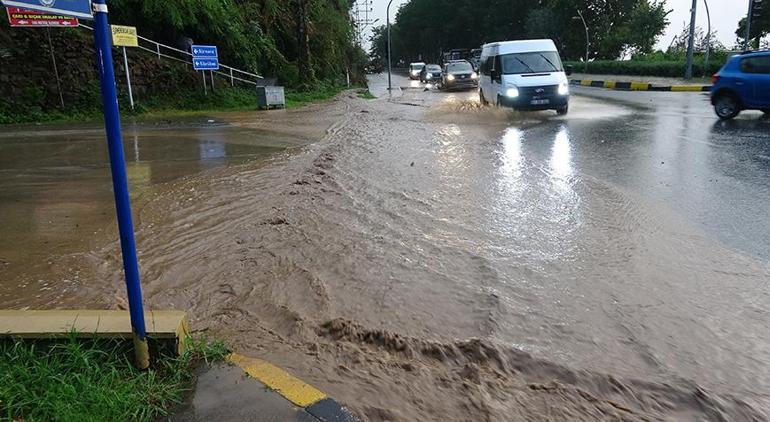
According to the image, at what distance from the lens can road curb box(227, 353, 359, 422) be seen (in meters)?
2.70

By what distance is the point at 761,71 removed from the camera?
13180 mm

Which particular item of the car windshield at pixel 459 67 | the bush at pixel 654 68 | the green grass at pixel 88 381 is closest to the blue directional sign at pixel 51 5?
the green grass at pixel 88 381

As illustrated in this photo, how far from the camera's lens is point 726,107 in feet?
45.8

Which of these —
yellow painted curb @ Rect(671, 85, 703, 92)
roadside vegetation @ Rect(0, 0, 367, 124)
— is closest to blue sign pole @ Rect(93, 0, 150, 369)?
roadside vegetation @ Rect(0, 0, 367, 124)

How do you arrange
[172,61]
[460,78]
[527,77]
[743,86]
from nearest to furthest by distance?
[743,86]
[527,77]
[172,61]
[460,78]

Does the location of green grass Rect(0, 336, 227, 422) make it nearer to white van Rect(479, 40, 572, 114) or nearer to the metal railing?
white van Rect(479, 40, 572, 114)

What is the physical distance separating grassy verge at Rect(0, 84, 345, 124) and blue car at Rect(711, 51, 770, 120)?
14.8m

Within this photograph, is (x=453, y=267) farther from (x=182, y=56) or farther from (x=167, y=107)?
(x=182, y=56)

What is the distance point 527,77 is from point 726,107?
485 centimetres

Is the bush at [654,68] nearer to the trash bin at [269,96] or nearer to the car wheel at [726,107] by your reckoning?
the car wheel at [726,107]

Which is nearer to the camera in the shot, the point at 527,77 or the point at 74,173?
the point at 74,173

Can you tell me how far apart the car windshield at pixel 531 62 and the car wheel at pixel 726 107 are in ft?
13.4

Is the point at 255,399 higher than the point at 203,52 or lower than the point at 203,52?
lower

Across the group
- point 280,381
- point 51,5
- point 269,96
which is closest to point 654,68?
point 269,96
